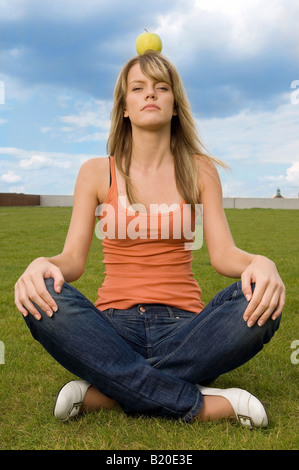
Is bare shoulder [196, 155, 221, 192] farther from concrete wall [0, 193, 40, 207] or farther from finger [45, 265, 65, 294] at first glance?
concrete wall [0, 193, 40, 207]

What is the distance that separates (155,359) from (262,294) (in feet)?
2.13

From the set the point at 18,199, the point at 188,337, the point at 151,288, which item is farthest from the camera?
the point at 18,199

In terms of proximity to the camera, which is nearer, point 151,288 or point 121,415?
point 121,415

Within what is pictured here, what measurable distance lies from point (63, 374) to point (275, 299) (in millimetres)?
1587

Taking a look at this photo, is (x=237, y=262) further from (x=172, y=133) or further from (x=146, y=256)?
(x=172, y=133)

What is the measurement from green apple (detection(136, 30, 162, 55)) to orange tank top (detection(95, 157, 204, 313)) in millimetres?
908

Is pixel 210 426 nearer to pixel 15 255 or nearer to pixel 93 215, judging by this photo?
pixel 93 215

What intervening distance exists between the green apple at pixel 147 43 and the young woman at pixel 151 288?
0.40ft

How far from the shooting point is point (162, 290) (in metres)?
2.88

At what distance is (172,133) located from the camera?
3355 millimetres

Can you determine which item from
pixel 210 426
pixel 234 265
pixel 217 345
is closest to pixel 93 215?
pixel 234 265

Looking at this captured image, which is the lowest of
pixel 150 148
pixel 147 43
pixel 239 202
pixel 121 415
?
pixel 121 415

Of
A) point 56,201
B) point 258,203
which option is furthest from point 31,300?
point 56,201

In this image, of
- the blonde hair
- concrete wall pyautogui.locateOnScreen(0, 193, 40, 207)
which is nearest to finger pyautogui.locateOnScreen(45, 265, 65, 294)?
the blonde hair
